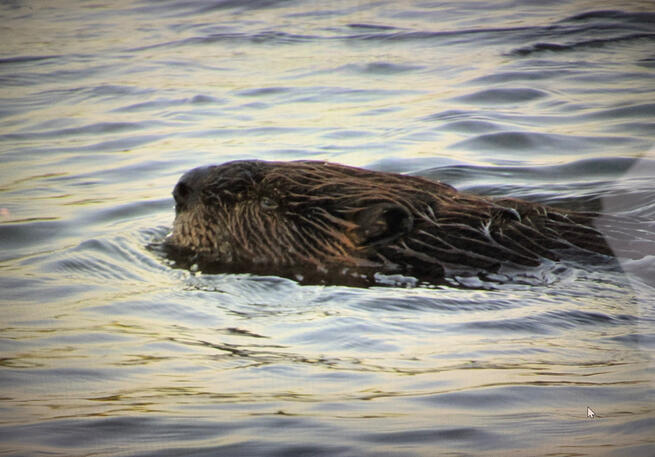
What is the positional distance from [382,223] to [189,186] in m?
1.18

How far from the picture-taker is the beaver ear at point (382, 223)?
5.08m

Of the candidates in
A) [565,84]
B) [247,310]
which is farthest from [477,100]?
[247,310]

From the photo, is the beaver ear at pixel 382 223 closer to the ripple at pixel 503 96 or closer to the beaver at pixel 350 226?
the beaver at pixel 350 226

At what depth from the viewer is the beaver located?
5.04 m

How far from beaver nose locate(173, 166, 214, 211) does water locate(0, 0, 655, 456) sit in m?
0.39

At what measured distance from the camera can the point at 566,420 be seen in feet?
9.95

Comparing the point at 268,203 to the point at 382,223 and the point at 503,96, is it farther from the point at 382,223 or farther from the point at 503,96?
the point at 503,96

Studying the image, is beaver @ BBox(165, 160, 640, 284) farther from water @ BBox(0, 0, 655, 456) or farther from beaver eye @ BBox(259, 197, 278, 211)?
water @ BBox(0, 0, 655, 456)

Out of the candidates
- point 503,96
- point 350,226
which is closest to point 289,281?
point 350,226

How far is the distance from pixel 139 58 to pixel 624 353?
395 inches

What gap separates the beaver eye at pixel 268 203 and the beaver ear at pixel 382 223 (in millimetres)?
489

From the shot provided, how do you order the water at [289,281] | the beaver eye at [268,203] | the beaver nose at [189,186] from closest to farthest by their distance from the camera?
the water at [289,281] < the beaver eye at [268,203] < the beaver nose at [189,186]

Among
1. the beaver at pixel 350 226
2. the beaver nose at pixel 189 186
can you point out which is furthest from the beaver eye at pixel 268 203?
the beaver nose at pixel 189 186

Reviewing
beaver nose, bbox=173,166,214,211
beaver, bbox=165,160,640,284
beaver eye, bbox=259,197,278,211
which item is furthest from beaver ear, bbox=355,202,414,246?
beaver nose, bbox=173,166,214,211
